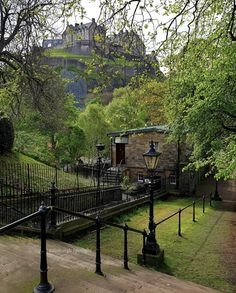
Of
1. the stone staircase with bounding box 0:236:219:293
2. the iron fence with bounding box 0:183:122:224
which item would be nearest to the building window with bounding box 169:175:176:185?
the iron fence with bounding box 0:183:122:224

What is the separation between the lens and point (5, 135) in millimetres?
15562

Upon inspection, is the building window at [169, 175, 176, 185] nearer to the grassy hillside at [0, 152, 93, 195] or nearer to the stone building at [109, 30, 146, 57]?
the grassy hillside at [0, 152, 93, 195]

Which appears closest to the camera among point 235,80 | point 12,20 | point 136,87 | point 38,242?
point 38,242

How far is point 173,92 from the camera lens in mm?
13953

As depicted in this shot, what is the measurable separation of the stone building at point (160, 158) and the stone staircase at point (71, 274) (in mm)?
16847

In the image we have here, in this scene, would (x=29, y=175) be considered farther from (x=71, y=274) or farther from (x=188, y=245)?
(x=71, y=274)

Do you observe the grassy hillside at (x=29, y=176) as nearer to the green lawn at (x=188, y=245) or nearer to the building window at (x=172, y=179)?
the green lawn at (x=188, y=245)

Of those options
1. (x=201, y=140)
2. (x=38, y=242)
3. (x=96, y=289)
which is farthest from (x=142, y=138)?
(x=96, y=289)

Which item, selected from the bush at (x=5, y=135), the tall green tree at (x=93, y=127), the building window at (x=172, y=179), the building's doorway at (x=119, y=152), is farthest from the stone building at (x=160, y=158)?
the bush at (x=5, y=135)

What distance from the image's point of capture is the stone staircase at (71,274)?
12.9 feet

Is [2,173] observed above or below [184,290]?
above

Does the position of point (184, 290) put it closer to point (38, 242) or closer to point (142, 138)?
Answer: point (38, 242)

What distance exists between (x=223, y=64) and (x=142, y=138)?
16181mm

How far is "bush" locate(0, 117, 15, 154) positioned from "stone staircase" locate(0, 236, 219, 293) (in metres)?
10.0
